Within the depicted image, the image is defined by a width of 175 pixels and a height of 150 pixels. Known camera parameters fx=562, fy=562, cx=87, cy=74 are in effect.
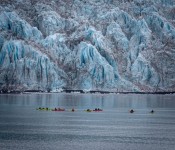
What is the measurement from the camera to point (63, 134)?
8119cm

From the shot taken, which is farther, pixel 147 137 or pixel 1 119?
pixel 1 119

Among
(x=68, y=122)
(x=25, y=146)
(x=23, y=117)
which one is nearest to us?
(x=25, y=146)

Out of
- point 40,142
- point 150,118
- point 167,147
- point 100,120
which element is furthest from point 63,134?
point 150,118

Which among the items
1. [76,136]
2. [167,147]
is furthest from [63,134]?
[167,147]

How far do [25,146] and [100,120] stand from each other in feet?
128

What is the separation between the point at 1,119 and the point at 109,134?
87.2 ft

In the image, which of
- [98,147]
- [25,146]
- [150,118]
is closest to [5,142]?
[25,146]

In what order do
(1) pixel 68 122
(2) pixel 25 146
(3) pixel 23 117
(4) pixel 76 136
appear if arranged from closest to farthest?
(2) pixel 25 146 → (4) pixel 76 136 → (1) pixel 68 122 → (3) pixel 23 117

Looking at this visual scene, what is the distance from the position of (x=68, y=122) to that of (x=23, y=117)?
11.3m

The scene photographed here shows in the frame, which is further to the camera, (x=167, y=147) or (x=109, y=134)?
(x=109, y=134)

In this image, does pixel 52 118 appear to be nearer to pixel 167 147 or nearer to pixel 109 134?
pixel 109 134

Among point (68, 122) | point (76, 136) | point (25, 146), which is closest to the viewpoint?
point (25, 146)

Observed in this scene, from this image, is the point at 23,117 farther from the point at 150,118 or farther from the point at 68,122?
the point at 150,118

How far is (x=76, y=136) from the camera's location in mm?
79375
